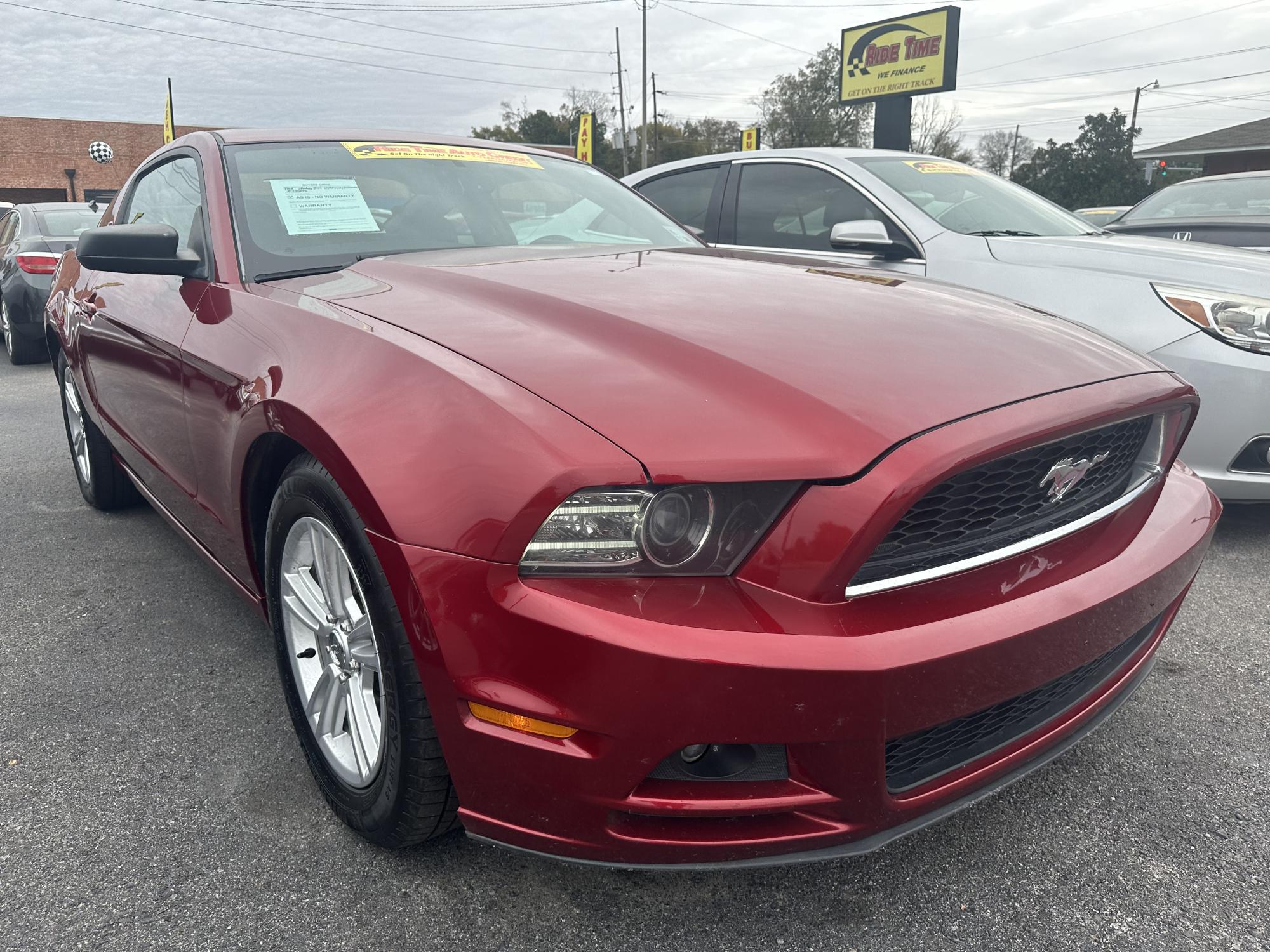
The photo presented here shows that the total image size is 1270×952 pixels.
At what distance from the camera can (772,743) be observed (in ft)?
4.38

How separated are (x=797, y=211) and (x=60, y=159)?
130 feet

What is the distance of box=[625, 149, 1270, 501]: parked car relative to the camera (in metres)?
3.19

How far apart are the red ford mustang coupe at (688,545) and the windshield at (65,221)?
7.58 meters

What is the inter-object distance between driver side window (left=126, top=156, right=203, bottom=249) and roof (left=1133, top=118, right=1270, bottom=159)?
125ft

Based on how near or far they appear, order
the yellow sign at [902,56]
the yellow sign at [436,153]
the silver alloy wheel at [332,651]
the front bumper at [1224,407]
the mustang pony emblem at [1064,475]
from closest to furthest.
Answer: the mustang pony emblem at [1064,475] → the silver alloy wheel at [332,651] → the yellow sign at [436,153] → the front bumper at [1224,407] → the yellow sign at [902,56]

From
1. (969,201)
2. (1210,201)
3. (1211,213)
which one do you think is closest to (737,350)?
(969,201)

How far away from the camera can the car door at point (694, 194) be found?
5047 mm

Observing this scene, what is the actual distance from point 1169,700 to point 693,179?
381 cm

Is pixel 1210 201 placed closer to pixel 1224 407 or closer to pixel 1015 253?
pixel 1015 253

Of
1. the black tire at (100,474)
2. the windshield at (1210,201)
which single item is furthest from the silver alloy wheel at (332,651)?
the windshield at (1210,201)

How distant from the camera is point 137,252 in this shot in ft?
7.60

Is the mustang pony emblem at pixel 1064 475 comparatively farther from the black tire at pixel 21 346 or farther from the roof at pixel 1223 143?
the roof at pixel 1223 143

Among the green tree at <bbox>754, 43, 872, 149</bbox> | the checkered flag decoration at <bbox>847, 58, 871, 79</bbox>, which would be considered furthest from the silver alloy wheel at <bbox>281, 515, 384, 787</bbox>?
the green tree at <bbox>754, 43, 872, 149</bbox>

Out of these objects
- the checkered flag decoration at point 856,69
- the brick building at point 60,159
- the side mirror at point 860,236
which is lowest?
the side mirror at point 860,236
